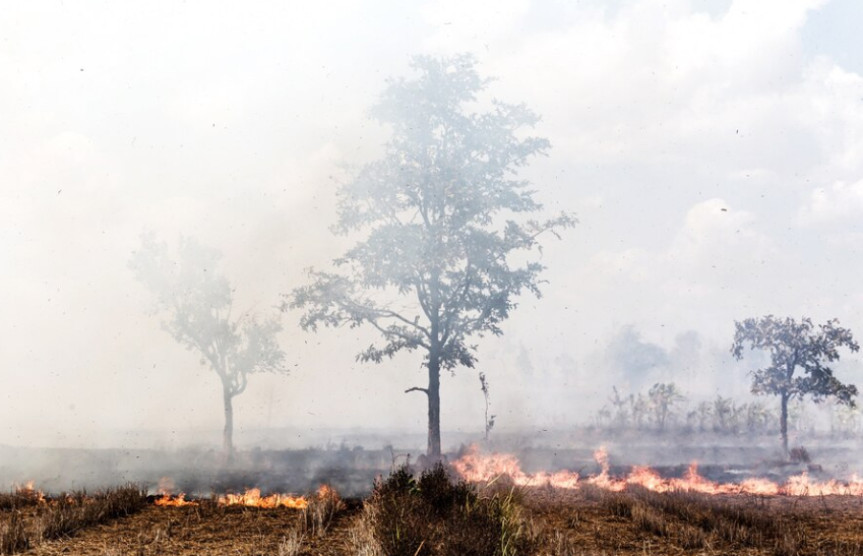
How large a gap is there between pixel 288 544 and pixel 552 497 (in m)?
8.69

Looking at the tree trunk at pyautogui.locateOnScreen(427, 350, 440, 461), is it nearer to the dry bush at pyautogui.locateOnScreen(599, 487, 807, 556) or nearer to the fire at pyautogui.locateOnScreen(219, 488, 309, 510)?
the dry bush at pyautogui.locateOnScreen(599, 487, 807, 556)

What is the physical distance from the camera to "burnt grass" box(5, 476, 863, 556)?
9914 mm

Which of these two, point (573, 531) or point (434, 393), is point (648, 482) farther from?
point (573, 531)

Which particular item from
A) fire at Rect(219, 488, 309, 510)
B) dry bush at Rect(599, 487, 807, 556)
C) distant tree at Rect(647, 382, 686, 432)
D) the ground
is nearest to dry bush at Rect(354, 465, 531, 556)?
the ground

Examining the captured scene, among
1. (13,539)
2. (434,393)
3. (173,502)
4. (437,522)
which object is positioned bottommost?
(173,502)

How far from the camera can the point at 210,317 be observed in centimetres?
3403

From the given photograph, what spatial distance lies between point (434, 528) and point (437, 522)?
745mm

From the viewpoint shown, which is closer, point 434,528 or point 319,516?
point 434,528

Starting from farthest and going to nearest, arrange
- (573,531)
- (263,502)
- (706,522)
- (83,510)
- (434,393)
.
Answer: (434,393), (263,502), (83,510), (706,522), (573,531)

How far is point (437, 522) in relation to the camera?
407 inches

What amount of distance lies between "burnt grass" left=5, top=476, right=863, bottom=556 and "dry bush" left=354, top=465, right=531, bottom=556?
19 mm

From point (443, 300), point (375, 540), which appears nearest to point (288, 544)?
point (375, 540)

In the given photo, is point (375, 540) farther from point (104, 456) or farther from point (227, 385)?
point (104, 456)

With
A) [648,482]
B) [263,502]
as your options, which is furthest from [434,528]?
[648,482]
